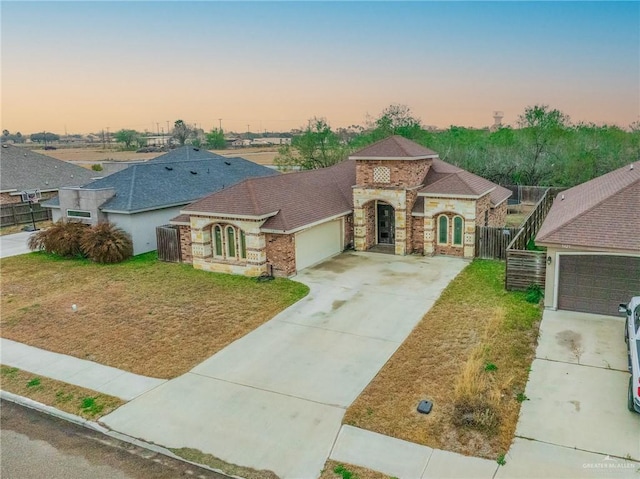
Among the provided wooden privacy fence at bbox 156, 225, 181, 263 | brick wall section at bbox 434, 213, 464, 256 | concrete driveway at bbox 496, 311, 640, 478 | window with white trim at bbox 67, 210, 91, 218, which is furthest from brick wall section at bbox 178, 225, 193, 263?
concrete driveway at bbox 496, 311, 640, 478

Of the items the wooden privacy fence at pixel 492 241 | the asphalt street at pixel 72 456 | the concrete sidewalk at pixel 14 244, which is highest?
the wooden privacy fence at pixel 492 241

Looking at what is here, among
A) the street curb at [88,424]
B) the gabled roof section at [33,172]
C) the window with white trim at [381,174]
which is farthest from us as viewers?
the gabled roof section at [33,172]

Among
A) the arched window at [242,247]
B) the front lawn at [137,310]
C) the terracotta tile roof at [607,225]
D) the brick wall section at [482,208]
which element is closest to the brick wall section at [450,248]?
the brick wall section at [482,208]

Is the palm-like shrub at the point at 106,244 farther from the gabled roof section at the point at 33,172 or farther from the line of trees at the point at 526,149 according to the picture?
the line of trees at the point at 526,149

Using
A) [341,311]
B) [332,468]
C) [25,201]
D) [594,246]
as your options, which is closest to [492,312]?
[594,246]

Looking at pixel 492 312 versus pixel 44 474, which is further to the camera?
pixel 492 312

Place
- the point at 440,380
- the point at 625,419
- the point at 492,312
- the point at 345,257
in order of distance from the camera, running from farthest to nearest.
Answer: the point at 345,257 → the point at 492,312 → the point at 440,380 → the point at 625,419

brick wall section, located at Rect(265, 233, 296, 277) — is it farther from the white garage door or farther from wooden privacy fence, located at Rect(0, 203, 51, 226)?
wooden privacy fence, located at Rect(0, 203, 51, 226)

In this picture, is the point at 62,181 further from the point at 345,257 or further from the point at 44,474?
the point at 44,474
